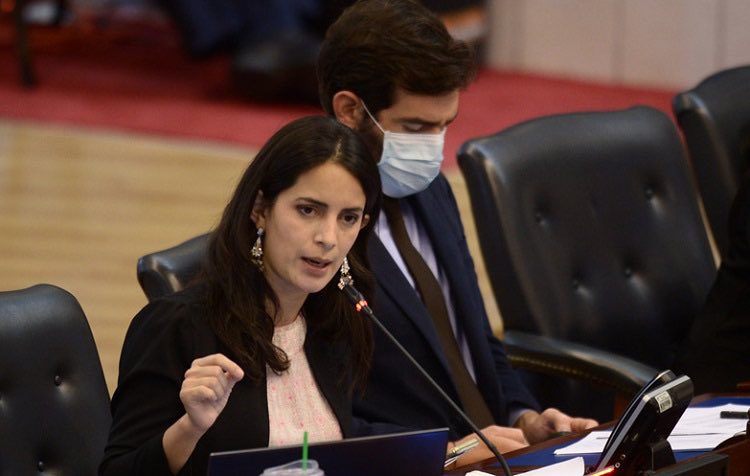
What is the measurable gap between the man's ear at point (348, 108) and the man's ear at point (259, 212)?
0.46 m

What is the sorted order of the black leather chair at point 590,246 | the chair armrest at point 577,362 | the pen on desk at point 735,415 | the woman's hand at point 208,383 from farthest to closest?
the black leather chair at point 590,246
the chair armrest at point 577,362
the pen on desk at point 735,415
the woman's hand at point 208,383

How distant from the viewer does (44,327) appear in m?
2.27

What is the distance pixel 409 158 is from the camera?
259 cm

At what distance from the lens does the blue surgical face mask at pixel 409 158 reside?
8.46 ft

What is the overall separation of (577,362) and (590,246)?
1.15ft

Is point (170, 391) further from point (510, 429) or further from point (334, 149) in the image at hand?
point (510, 429)

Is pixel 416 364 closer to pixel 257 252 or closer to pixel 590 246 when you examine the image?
pixel 257 252

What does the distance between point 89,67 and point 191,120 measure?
1.49 metres

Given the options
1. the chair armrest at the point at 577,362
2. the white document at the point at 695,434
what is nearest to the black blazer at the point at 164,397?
the white document at the point at 695,434

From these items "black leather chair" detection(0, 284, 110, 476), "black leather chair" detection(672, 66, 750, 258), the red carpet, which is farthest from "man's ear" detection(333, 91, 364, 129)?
the red carpet

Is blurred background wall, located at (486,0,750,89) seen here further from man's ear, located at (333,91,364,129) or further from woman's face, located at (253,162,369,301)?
woman's face, located at (253,162,369,301)

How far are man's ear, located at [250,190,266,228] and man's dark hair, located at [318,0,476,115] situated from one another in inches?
18.8

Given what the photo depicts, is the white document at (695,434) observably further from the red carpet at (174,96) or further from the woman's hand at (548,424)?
the red carpet at (174,96)

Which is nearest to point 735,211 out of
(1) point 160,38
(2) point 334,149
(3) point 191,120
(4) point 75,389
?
(2) point 334,149
